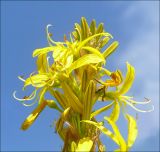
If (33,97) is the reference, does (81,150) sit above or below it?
below

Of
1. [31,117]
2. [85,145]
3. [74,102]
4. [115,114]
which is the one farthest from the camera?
[115,114]

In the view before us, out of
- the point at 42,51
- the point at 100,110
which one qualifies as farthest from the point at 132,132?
the point at 42,51

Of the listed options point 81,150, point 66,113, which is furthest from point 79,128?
point 81,150

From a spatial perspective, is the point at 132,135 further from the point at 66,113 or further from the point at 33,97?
the point at 33,97

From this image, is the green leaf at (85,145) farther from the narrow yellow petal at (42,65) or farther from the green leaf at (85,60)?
the narrow yellow petal at (42,65)

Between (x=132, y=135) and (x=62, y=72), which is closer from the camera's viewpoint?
(x=132, y=135)

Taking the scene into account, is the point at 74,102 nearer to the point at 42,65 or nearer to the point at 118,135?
the point at 118,135
